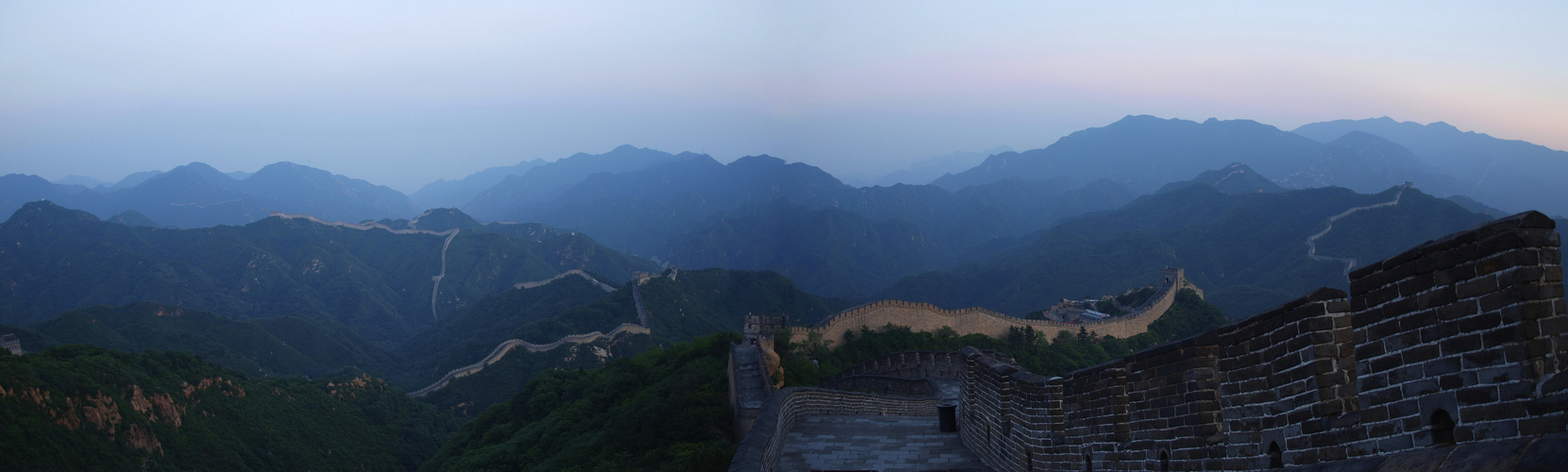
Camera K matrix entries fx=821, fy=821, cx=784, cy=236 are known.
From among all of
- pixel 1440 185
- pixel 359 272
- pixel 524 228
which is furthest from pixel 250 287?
pixel 1440 185

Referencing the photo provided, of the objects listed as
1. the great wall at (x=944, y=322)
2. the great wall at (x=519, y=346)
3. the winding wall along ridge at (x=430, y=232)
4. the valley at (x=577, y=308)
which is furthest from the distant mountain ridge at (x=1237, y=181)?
the winding wall along ridge at (x=430, y=232)

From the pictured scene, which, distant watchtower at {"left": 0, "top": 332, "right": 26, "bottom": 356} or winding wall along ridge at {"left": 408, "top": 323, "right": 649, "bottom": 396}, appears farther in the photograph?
winding wall along ridge at {"left": 408, "top": 323, "right": 649, "bottom": 396}

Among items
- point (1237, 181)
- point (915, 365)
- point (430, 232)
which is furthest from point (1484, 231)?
point (1237, 181)

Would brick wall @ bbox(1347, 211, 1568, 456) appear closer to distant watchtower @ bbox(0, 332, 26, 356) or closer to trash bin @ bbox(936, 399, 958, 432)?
trash bin @ bbox(936, 399, 958, 432)

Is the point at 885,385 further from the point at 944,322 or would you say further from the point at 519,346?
the point at 519,346

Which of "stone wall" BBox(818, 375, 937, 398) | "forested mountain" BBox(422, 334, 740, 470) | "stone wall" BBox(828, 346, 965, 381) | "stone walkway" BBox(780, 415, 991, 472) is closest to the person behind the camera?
"stone walkway" BBox(780, 415, 991, 472)

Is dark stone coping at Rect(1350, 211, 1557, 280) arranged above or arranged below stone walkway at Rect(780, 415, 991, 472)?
above

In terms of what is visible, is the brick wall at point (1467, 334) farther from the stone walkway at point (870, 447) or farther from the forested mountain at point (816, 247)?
the forested mountain at point (816, 247)

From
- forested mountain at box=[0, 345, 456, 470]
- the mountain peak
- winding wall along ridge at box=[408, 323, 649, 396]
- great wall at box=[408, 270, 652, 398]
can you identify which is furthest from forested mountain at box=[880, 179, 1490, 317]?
the mountain peak
